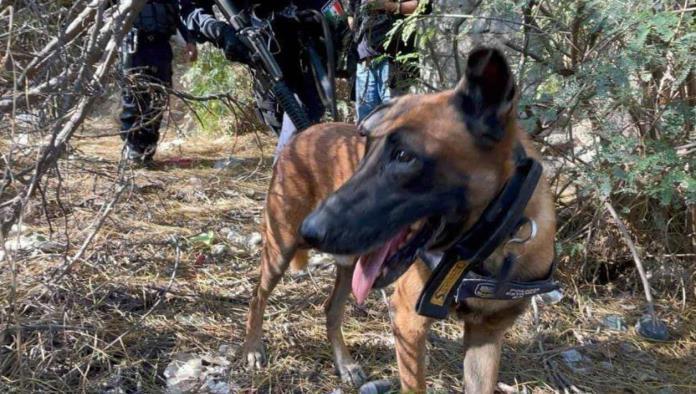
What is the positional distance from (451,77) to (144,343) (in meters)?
2.80

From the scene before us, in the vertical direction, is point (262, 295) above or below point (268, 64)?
below

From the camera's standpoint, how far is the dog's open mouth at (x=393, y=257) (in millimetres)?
2223

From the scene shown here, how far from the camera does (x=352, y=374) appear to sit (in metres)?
3.29

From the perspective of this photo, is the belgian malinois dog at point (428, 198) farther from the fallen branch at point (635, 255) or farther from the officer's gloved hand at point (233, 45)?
the officer's gloved hand at point (233, 45)

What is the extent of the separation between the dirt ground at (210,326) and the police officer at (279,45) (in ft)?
3.17

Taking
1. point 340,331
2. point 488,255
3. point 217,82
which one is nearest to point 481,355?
point 488,255

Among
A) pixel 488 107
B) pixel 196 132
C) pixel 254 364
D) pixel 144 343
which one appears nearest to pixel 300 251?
pixel 254 364

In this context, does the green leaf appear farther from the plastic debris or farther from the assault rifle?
the plastic debris

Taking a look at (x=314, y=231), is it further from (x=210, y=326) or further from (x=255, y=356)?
(x=210, y=326)

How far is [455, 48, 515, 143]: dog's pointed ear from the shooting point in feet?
6.86

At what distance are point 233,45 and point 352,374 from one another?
7.22 ft

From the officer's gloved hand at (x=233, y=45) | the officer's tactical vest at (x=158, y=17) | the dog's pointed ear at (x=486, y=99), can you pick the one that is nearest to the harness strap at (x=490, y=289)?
the dog's pointed ear at (x=486, y=99)

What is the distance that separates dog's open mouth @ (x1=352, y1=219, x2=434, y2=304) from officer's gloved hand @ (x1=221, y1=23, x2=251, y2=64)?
2413 mm

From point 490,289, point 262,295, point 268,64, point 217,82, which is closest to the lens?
point 490,289
